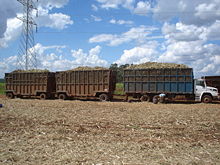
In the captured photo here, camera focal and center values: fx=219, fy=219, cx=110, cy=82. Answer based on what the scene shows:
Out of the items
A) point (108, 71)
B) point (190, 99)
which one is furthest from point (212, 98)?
point (108, 71)

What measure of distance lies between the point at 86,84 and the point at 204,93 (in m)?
11.3

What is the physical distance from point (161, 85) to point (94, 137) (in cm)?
1390

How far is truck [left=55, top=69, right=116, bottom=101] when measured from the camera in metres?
21.6

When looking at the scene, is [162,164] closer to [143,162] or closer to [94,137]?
[143,162]

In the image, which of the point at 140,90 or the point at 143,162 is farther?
the point at 140,90

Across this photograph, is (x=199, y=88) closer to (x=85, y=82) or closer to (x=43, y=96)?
(x=85, y=82)

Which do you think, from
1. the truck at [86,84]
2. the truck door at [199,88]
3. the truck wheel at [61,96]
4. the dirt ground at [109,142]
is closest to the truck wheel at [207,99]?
the truck door at [199,88]

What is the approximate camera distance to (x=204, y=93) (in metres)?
20.0

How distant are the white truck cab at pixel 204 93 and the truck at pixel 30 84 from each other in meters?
15.1

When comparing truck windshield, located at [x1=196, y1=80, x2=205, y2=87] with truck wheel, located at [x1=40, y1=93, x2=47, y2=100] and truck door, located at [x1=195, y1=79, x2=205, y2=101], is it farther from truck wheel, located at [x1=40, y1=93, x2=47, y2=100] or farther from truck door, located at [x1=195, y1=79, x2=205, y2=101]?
truck wheel, located at [x1=40, y1=93, x2=47, y2=100]

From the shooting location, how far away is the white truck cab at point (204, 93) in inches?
777

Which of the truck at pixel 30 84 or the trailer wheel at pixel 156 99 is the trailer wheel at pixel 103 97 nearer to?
the trailer wheel at pixel 156 99

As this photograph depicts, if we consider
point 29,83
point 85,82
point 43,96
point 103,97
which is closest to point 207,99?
point 103,97

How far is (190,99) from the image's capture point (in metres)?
20.0
